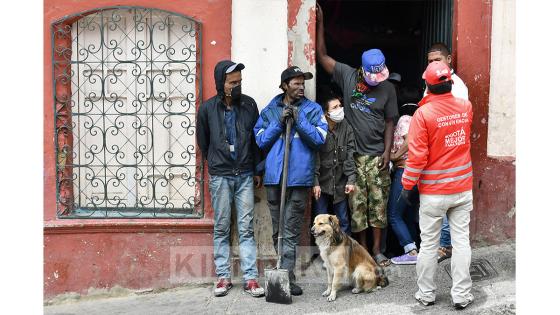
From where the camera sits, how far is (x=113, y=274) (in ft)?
22.3

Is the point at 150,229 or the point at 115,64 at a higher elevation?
the point at 115,64

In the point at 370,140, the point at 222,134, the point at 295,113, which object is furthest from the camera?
the point at 370,140

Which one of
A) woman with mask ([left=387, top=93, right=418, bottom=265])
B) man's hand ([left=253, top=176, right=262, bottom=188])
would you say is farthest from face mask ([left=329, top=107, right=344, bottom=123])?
man's hand ([left=253, top=176, right=262, bottom=188])

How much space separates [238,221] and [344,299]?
1261 mm

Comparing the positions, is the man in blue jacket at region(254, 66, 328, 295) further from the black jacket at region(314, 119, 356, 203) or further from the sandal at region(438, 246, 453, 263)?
the sandal at region(438, 246, 453, 263)

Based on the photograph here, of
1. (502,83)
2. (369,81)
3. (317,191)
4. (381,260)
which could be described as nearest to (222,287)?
(317,191)

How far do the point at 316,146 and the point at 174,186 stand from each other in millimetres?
1681

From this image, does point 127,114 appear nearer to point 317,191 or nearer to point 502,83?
point 317,191

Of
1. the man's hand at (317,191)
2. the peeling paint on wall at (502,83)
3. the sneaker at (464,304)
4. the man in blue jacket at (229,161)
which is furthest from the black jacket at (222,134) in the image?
the peeling paint on wall at (502,83)

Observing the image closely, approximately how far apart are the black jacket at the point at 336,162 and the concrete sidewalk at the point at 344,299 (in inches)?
32.0

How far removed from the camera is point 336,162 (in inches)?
259

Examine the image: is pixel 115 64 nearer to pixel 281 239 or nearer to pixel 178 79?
pixel 178 79

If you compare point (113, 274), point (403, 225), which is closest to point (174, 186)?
point (113, 274)

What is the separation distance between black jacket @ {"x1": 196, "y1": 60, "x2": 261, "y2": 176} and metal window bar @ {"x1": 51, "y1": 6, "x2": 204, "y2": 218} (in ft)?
1.62
